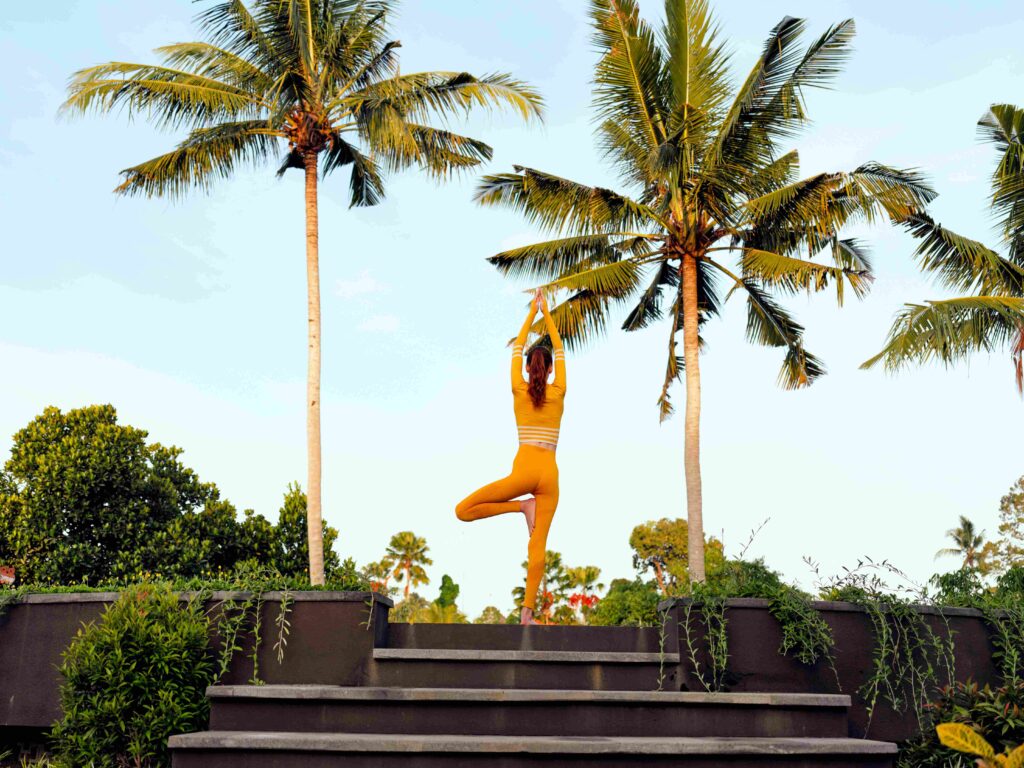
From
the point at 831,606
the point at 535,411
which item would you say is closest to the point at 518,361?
the point at 535,411

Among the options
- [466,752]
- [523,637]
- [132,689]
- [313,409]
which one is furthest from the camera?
[313,409]

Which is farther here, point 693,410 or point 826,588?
point 693,410

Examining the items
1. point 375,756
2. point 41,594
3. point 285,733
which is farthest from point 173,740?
point 41,594

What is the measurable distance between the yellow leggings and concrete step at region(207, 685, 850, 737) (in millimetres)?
1352

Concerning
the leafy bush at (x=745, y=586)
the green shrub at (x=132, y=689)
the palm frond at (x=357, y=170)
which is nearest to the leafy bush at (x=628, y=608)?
the leafy bush at (x=745, y=586)

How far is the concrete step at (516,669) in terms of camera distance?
6191mm

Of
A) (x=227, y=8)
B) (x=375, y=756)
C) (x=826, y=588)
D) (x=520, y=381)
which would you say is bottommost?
(x=375, y=756)

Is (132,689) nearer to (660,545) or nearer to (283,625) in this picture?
(283,625)

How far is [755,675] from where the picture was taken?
639 cm

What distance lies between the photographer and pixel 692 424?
14.5m

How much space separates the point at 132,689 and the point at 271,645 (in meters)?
0.92

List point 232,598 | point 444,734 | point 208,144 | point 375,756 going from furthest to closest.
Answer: point 208,144 → point 232,598 → point 444,734 → point 375,756

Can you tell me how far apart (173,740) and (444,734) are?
1.56m

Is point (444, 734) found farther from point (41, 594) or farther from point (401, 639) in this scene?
point (41, 594)
